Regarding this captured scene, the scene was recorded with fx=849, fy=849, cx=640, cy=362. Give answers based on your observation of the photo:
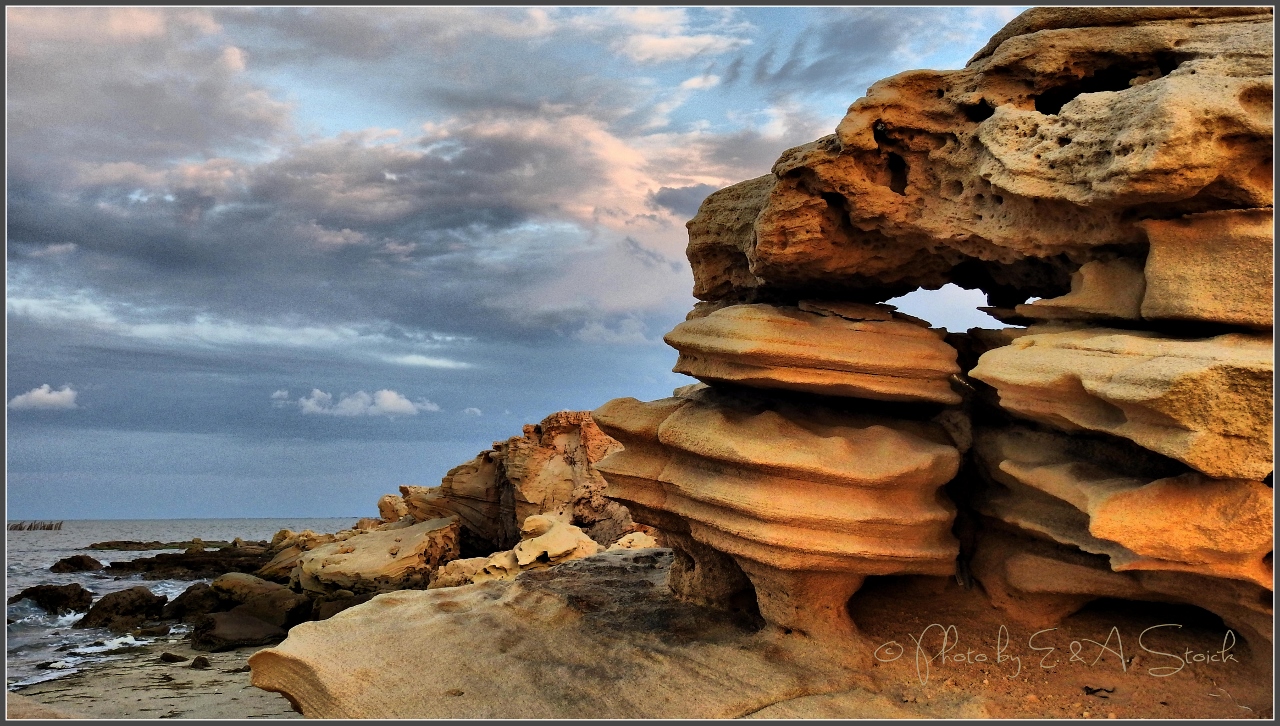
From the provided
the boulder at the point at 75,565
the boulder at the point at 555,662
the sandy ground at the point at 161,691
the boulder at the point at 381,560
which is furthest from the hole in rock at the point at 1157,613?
the boulder at the point at 75,565

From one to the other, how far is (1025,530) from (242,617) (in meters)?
13.1

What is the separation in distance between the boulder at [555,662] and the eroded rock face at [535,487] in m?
8.00

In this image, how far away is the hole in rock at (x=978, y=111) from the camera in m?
6.17

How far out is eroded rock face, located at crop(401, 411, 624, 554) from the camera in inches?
649

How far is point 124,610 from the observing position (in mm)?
16406

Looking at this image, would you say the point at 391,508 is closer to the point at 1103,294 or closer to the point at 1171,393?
the point at 1103,294

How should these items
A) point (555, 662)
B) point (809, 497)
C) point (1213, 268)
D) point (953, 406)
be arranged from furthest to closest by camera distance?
point (953, 406), point (555, 662), point (809, 497), point (1213, 268)

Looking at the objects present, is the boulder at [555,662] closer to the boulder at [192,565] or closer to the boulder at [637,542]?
the boulder at [637,542]

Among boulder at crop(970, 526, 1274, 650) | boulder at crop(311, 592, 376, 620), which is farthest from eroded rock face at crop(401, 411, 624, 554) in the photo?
boulder at crop(970, 526, 1274, 650)

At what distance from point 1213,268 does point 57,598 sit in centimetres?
2084

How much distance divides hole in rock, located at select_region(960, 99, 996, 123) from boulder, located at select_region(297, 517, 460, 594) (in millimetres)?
12477

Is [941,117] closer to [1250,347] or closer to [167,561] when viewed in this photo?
[1250,347]

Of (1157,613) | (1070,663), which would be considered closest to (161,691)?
(1070,663)

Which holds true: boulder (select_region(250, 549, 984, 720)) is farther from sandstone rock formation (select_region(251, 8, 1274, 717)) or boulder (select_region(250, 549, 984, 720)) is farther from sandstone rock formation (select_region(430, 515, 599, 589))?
sandstone rock formation (select_region(430, 515, 599, 589))
